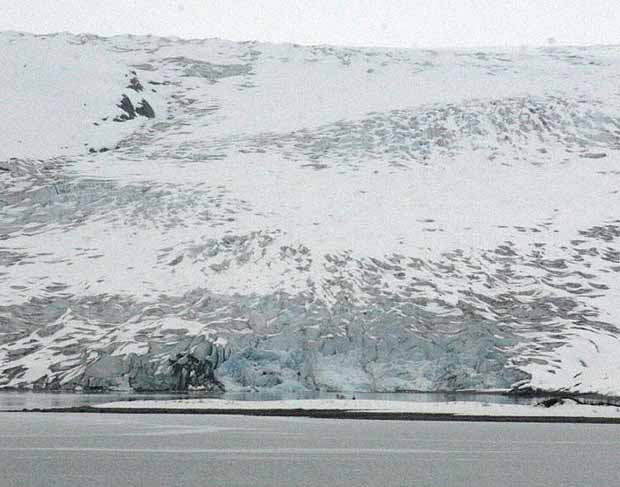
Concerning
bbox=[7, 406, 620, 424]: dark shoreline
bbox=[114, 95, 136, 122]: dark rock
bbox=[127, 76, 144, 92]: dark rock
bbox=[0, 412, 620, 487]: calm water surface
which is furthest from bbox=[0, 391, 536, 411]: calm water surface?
bbox=[127, 76, 144, 92]: dark rock

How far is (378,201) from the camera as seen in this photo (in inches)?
1401

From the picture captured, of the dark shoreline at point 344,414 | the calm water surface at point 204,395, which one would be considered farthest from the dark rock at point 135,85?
the dark shoreline at point 344,414

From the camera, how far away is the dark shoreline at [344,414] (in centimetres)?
1884

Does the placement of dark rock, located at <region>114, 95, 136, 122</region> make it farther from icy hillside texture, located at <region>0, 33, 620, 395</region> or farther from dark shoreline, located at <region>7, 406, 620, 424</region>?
dark shoreline, located at <region>7, 406, 620, 424</region>

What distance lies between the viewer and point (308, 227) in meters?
32.6

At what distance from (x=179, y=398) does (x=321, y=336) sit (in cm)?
459

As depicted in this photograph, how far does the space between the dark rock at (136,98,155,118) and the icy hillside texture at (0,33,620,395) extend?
0.52 feet

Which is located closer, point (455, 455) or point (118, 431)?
point (455, 455)

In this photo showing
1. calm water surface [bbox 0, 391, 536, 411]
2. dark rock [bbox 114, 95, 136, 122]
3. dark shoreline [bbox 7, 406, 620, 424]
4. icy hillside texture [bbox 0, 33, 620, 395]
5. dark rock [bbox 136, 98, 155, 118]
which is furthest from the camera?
dark rock [bbox 136, 98, 155, 118]

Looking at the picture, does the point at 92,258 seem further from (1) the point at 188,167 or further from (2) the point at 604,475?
(2) the point at 604,475

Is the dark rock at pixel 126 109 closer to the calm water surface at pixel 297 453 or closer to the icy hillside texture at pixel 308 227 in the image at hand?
the icy hillside texture at pixel 308 227

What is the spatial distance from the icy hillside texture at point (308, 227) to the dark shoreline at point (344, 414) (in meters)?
5.66

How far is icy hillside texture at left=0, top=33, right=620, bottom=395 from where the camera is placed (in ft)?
87.8

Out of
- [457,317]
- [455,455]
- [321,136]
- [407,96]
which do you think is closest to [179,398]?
[457,317]
